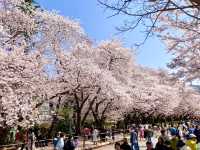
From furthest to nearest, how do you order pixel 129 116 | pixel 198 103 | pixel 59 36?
pixel 198 103, pixel 129 116, pixel 59 36

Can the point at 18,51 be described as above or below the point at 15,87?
above

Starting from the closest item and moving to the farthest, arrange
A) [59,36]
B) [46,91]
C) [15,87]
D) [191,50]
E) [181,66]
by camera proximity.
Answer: [191,50], [181,66], [15,87], [46,91], [59,36]

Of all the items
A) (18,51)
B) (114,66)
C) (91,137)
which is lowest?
(91,137)

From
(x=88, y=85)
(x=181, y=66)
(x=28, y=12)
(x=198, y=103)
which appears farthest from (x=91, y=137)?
(x=198, y=103)

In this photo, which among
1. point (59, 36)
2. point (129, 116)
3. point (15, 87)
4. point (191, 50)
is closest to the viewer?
point (191, 50)

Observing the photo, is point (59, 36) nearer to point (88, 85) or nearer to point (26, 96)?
point (88, 85)

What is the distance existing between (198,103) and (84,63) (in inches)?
2185

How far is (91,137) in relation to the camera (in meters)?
36.2

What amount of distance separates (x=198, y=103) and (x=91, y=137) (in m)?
53.2

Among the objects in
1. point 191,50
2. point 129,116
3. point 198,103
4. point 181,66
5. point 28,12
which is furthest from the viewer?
point 198,103

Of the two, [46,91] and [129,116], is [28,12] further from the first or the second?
[129,116]

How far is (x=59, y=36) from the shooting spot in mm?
35312

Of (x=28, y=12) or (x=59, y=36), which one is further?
(x=59, y=36)

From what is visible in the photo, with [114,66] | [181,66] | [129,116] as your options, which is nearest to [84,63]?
[114,66]
